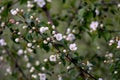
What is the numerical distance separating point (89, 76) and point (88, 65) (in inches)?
2.7

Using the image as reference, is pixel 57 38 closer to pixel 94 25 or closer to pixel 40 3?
pixel 94 25

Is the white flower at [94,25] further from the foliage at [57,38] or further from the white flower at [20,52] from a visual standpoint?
the white flower at [20,52]

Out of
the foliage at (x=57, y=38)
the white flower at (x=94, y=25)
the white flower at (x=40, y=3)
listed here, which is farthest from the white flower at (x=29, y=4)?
the white flower at (x=94, y=25)

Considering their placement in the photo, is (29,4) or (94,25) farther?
(29,4)

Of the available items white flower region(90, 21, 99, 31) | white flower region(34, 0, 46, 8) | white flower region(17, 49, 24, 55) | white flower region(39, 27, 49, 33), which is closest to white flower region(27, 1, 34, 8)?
white flower region(34, 0, 46, 8)

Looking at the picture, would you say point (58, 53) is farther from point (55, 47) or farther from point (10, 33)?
point (10, 33)

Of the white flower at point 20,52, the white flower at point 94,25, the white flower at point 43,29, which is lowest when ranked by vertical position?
the white flower at point 43,29

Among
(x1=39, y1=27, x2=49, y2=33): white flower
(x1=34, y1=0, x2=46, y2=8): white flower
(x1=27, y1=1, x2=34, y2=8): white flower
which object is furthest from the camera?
(x1=27, y1=1, x2=34, y2=8): white flower

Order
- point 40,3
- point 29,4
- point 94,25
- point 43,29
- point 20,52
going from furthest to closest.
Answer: point 20,52 → point 29,4 → point 40,3 → point 94,25 → point 43,29

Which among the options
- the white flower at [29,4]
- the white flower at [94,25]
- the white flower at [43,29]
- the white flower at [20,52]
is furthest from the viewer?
the white flower at [20,52]

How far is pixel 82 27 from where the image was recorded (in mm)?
2547

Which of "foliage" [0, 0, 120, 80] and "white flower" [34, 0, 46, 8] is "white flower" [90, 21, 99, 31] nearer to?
"foliage" [0, 0, 120, 80]

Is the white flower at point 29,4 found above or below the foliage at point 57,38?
above

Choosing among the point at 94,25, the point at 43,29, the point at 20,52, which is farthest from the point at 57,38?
the point at 20,52
